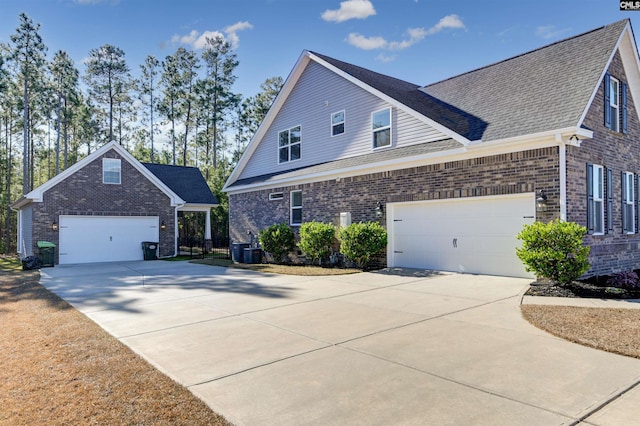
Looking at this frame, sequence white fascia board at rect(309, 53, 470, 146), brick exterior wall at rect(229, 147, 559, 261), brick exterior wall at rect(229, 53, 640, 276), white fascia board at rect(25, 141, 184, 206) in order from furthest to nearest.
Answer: white fascia board at rect(25, 141, 184, 206), white fascia board at rect(309, 53, 470, 146), brick exterior wall at rect(229, 147, 559, 261), brick exterior wall at rect(229, 53, 640, 276)

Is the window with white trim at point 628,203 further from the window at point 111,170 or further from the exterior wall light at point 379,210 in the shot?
the window at point 111,170

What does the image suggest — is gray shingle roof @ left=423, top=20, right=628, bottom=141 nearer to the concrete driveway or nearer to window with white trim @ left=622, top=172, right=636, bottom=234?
window with white trim @ left=622, top=172, right=636, bottom=234

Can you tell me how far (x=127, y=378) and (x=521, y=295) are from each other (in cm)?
702

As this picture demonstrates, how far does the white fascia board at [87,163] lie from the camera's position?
683 inches

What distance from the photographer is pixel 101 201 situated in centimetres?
1889

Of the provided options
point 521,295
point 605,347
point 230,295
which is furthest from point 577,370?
point 230,295

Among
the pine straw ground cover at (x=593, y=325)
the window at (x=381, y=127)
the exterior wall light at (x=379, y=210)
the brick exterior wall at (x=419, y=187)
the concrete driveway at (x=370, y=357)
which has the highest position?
the window at (x=381, y=127)

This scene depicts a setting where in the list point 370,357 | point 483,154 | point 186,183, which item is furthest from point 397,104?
point 186,183

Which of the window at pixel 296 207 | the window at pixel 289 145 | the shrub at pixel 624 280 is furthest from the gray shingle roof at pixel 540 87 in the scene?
the window at pixel 296 207

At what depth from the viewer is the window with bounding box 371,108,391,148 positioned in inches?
544

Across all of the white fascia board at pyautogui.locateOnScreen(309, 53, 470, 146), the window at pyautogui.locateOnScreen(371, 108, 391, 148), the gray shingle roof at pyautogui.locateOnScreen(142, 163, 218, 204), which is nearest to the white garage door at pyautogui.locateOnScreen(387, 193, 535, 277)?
the white fascia board at pyautogui.locateOnScreen(309, 53, 470, 146)

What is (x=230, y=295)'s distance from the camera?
29.4ft

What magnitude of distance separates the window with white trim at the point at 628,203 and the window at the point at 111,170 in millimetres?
19241

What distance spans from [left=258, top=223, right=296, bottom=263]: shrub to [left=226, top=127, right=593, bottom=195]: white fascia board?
2.09 metres
